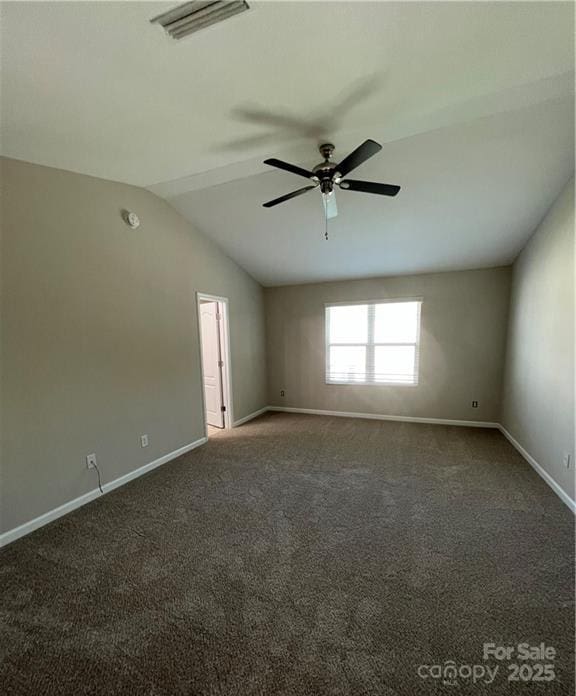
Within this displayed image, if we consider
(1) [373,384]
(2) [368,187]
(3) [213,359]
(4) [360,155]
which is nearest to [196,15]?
(4) [360,155]

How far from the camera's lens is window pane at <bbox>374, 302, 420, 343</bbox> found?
477cm

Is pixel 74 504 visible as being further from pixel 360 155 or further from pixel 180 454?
pixel 360 155

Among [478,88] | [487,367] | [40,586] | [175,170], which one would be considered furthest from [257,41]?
[487,367]

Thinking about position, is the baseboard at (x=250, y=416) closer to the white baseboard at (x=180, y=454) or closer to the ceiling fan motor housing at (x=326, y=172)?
the white baseboard at (x=180, y=454)

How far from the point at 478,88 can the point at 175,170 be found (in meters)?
2.33

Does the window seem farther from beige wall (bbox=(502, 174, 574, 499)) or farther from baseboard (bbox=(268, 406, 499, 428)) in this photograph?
beige wall (bbox=(502, 174, 574, 499))

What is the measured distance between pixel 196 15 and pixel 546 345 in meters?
3.70

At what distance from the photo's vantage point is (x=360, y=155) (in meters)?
1.88

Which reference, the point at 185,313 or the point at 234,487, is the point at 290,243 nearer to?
the point at 185,313

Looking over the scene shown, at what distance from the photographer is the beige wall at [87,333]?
2.25 meters

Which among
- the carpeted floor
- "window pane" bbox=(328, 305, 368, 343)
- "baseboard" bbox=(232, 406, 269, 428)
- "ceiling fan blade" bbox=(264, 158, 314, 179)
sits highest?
"ceiling fan blade" bbox=(264, 158, 314, 179)

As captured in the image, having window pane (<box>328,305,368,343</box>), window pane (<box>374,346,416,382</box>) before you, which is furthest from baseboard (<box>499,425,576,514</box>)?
window pane (<box>328,305,368,343</box>)

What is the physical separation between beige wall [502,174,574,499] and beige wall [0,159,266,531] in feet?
12.8

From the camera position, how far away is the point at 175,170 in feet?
8.77
